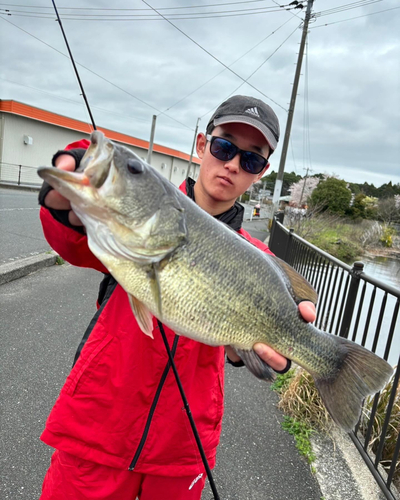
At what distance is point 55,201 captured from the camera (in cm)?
139

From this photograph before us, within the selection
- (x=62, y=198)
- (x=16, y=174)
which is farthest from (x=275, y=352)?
(x=16, y=174)

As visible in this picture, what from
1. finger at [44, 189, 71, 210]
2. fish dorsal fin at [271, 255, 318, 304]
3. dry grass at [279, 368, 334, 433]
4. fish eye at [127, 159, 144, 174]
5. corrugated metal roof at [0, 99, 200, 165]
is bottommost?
dry grass at [279, 368, 334, 433]

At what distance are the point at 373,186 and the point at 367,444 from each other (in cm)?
7665

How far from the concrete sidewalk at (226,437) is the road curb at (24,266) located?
82cm

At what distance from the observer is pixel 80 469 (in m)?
1.65

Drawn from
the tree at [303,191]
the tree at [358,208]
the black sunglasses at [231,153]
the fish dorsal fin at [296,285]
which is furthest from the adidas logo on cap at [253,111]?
the tree at [303,191]

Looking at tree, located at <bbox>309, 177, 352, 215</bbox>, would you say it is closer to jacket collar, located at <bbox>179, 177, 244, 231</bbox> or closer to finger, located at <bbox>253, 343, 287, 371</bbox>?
jacket collar, located at <bbox>179, 177, 244, 231</bbox>

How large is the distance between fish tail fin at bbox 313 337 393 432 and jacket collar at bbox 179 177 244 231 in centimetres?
86

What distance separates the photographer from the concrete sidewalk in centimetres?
257

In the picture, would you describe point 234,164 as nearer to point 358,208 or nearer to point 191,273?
point 191,273

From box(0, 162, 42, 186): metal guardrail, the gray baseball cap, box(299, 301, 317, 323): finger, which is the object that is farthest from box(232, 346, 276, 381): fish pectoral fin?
box(0, 162, 42, 186): metal guardrail

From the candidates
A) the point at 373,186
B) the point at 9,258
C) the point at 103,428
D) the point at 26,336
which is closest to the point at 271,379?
the point at 103,428

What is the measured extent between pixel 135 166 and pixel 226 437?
8.98 ft

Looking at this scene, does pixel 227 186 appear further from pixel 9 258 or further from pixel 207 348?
pixel 9 258
